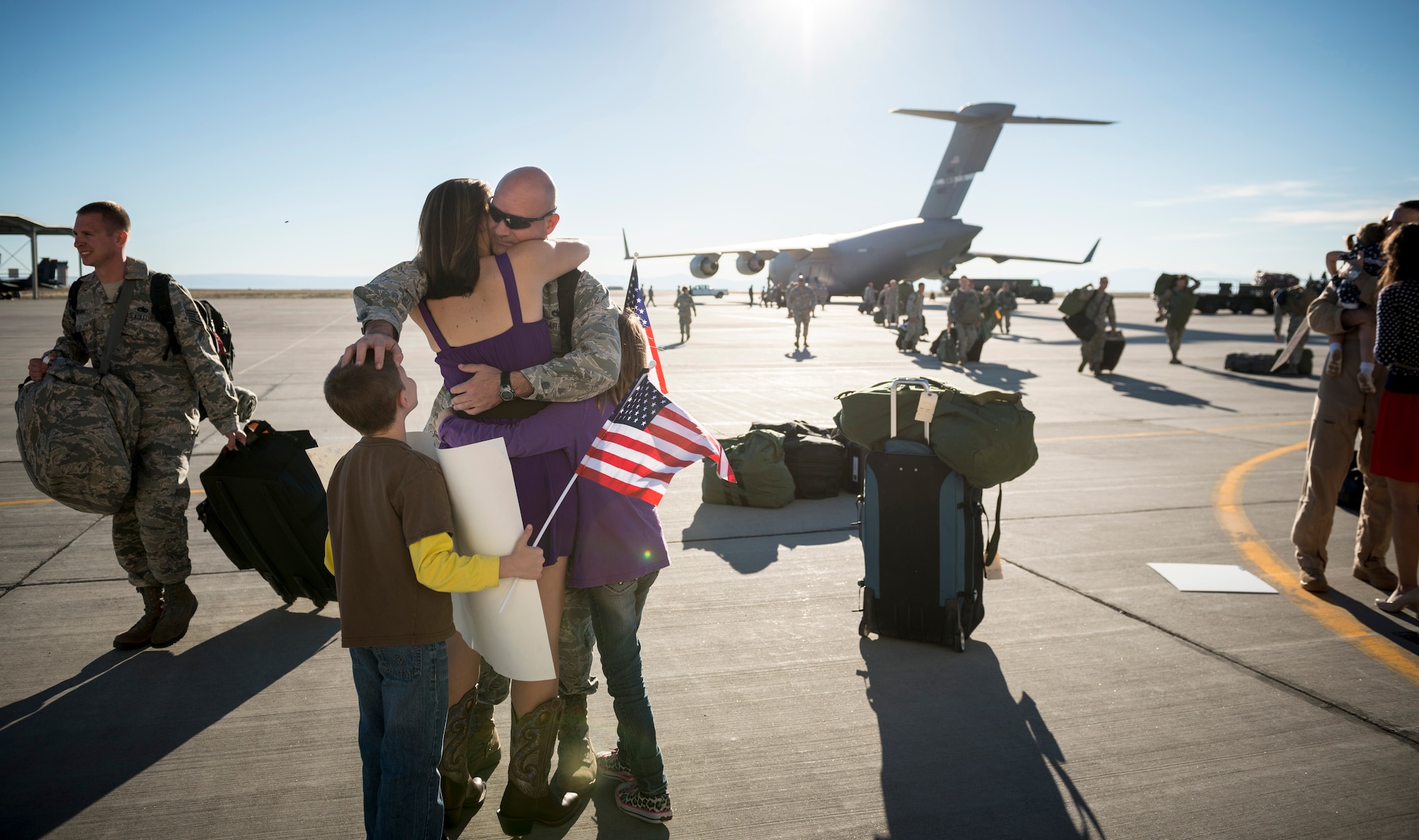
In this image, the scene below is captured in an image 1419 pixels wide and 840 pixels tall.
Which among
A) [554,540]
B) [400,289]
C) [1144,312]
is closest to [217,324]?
[400,289]

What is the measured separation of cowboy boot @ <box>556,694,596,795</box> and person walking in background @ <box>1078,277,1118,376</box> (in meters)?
15.4

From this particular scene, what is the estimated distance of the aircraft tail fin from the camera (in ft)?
132

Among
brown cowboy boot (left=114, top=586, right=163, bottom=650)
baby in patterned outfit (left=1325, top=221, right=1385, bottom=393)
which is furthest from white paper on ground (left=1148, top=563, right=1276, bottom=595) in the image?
brown cowboy boot (left=114, top=586, right=163, bottom=650)

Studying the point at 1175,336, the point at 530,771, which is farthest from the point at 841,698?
the point at 1175,336

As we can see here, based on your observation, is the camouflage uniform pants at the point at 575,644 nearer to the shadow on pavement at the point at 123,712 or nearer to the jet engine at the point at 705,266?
the shadow on pavement at the point at 123,712

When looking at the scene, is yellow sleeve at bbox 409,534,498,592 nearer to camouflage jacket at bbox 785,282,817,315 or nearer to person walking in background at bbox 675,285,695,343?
camouflage jacket at bbox 785,282,817,315

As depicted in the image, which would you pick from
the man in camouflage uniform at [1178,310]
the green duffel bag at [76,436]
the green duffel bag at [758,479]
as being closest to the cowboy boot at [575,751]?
the green duffel bag at [76,436]

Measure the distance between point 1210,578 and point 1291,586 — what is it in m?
0.45

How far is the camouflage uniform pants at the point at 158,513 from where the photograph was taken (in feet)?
12.6

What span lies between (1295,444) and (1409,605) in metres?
5.77

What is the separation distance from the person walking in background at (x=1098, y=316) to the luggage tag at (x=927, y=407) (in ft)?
44.4

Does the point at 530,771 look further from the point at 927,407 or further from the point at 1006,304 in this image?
the point at 1006,304

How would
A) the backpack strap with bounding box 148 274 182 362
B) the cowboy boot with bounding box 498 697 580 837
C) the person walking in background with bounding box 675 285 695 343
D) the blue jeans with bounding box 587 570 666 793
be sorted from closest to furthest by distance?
the cowboy boot with bounding box 498 697 580 837, the blue jeans with bounding box 587 570 666 793, the backpack strap with bounding box 148 274 182 362, the person walking in background with bounding box 675 285 695 343

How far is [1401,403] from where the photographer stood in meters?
4.38
